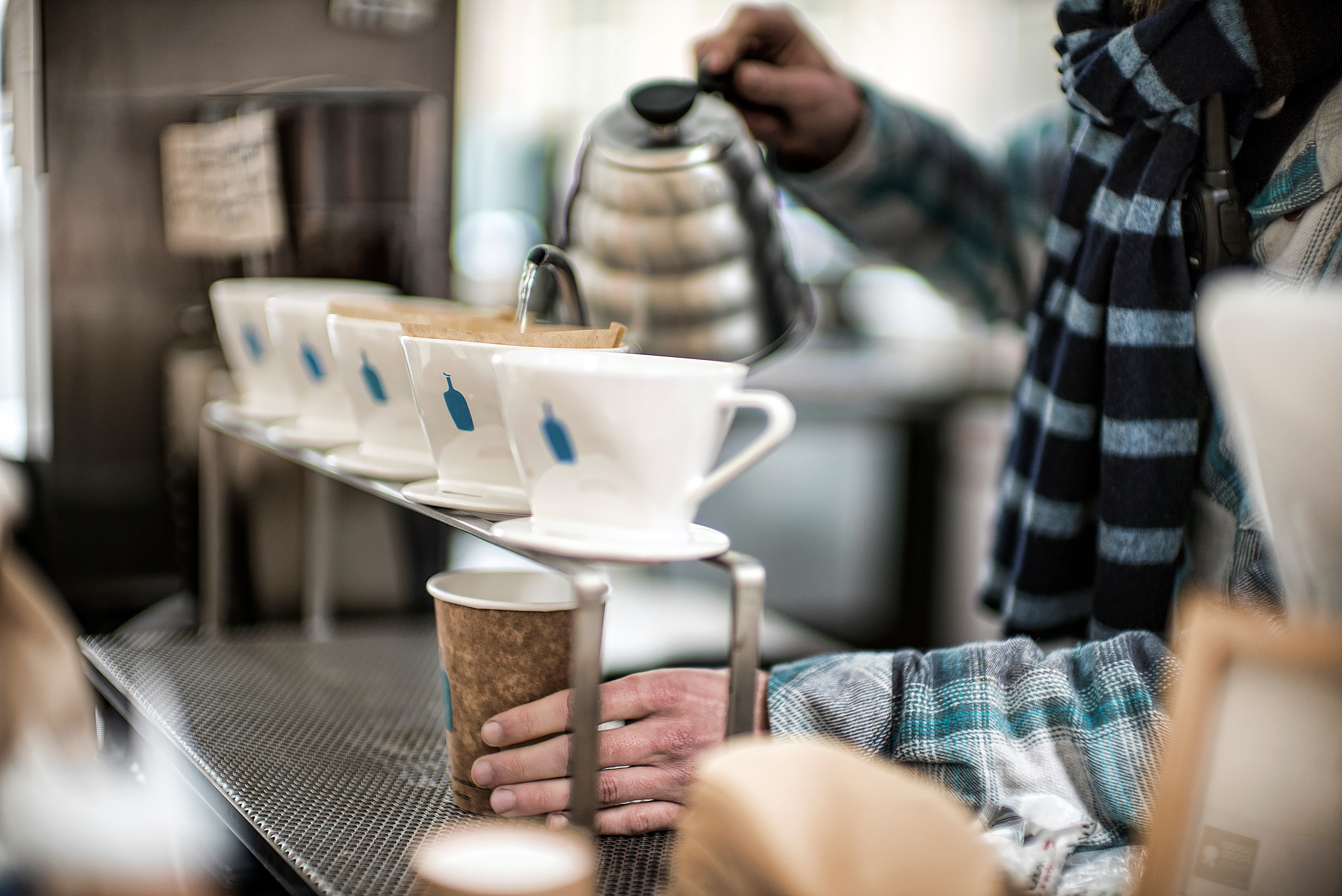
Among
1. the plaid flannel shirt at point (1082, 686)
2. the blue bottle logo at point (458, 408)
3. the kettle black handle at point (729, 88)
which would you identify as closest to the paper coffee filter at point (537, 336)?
the blue bottle logo at point (458, 408)

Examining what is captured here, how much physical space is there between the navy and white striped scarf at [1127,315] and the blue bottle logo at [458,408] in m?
0.53

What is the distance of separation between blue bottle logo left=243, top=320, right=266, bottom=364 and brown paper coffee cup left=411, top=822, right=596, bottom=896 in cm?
61

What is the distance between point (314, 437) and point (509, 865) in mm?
493

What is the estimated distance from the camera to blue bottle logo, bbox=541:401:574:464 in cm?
48

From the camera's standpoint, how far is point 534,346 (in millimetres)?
567

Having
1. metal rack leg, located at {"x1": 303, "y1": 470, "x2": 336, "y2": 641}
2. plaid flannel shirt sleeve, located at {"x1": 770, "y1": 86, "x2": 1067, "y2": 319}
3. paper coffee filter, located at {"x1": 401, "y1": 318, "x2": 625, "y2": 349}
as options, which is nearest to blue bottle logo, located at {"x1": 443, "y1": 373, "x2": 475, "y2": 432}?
paper coffee filter, located at {"x1": 401, "y1": 318, "x2": 625, "y2": 349}

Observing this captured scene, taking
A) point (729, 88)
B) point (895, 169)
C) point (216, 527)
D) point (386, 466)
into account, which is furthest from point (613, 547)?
point (895, 169)

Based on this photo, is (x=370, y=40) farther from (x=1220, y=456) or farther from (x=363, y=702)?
(x=1220, y=456)

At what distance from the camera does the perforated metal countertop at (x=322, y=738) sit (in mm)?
557

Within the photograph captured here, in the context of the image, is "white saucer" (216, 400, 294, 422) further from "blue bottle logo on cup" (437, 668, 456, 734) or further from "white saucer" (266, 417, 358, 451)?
"blue bottle logo on cup" (437, 668, 456, 734)

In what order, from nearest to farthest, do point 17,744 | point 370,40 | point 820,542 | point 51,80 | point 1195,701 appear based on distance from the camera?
point 1195,701 < point 17,744 < point 51,80 < point 370,40 < point 820,542

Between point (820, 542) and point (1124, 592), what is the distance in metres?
2.20

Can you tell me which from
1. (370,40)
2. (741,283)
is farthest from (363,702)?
(370,40)

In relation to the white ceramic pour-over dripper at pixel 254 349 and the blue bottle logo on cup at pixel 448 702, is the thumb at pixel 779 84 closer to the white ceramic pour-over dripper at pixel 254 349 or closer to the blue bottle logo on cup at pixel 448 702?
the white ceramic pour-over dripper at pixel 254 349
